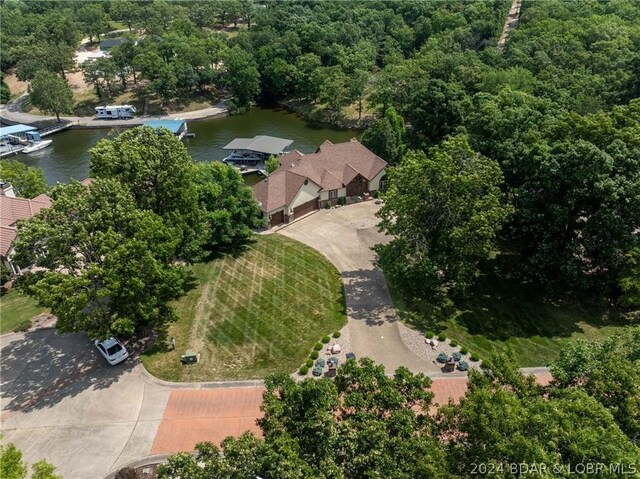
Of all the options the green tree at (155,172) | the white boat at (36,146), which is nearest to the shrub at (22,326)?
the green tree at (155,172)

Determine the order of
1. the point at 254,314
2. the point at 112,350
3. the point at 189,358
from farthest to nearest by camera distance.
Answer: the point at 254,314, the point at 189,358, the point at 112,350

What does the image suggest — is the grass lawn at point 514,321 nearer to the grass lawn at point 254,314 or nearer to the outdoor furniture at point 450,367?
the outdoor furniture at point 450,367

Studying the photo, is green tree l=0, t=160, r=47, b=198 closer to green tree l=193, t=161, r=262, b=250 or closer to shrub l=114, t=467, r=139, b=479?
green tree l=193, t=161, r=262, b=250

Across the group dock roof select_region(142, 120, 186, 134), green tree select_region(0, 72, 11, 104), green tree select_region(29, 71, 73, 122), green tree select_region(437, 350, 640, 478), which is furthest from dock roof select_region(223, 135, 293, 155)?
green tree select_region(0, 72, 11, 104)

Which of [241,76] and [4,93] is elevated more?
[241,76]

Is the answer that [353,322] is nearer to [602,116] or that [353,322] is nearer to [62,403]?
[62,403]

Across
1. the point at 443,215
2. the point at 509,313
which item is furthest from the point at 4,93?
the point at 509,313

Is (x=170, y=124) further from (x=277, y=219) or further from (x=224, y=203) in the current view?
(x=224, y=203)
